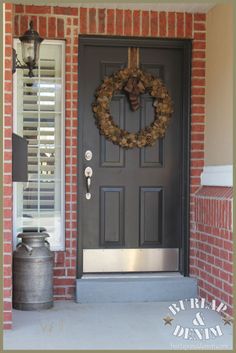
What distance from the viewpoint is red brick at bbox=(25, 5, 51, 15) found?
550cm

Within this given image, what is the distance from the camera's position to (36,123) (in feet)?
18.4

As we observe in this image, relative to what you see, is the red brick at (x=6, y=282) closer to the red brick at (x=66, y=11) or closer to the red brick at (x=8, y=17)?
the red brick at (x=8, y=17)

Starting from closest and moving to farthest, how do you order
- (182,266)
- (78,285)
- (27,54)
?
(27,54)
(78,285)
(182,266)

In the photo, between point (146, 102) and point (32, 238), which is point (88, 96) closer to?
point (146, 102)

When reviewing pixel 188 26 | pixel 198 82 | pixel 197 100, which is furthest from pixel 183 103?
pixel 188 26

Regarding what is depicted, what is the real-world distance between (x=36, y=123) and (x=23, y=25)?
2.98 ft

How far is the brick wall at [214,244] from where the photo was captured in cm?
488

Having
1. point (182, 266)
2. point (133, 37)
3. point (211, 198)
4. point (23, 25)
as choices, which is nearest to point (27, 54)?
point (23, 25)

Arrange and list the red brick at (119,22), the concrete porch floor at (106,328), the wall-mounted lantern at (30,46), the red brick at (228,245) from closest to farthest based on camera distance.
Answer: the concrete porch floor at (106,328), the red brick at (228,245), the wall-mounted lantern at (30,46), the red brick at (119,22)

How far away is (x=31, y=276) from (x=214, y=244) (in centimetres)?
161

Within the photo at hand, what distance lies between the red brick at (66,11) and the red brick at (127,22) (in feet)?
1.54

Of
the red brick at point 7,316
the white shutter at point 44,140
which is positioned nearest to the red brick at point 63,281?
the white shutter at point 44,140

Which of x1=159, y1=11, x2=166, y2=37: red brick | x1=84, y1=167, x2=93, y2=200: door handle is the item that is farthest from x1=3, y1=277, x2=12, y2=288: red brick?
x1=159, y1=11, x2=166, y2=37: red brick

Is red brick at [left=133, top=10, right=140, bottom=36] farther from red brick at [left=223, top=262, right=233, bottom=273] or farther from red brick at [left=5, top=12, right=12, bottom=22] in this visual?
red brick at [left=223, top=262, right=233, bottom=273]
